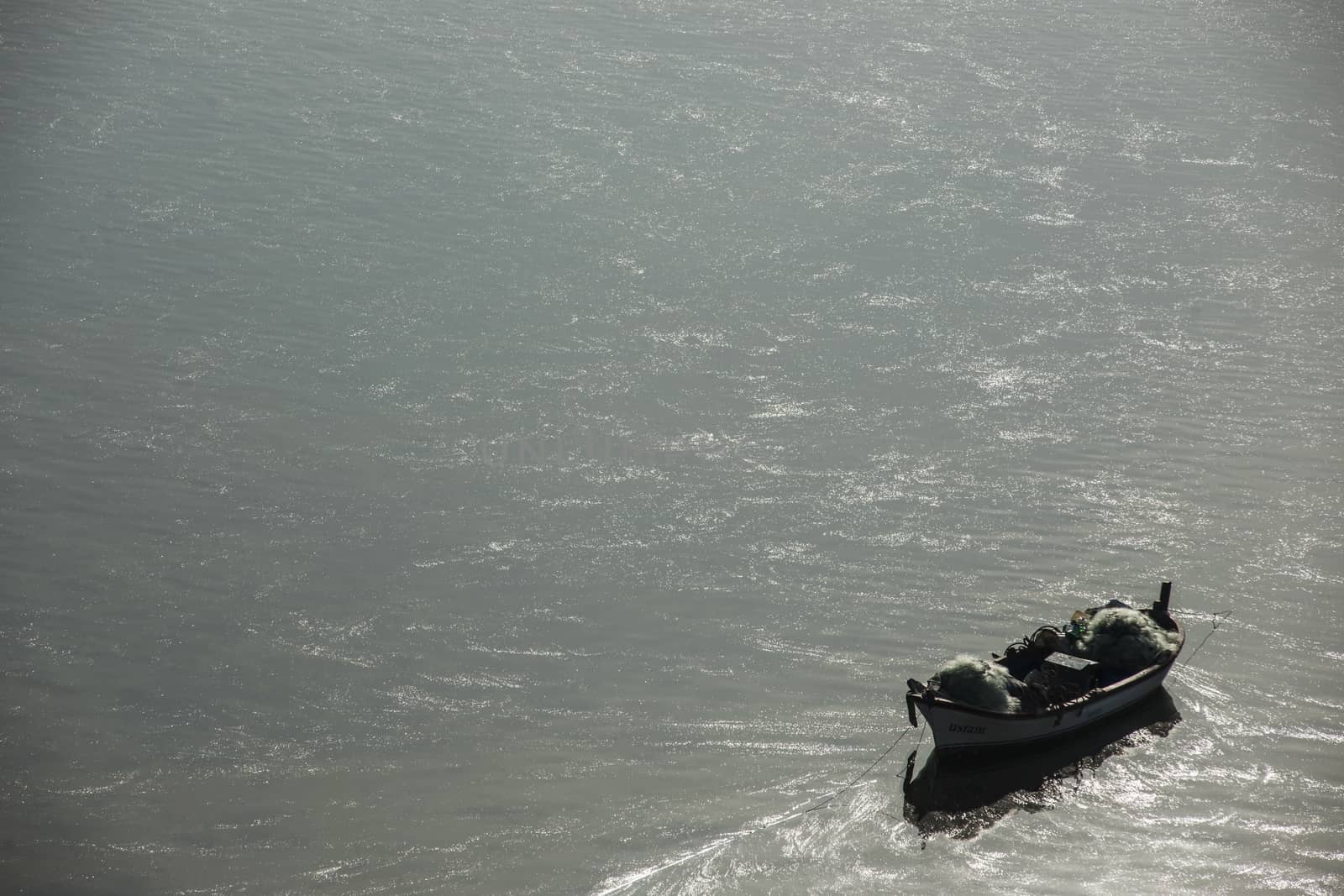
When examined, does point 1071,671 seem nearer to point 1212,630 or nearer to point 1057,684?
point 1057,684

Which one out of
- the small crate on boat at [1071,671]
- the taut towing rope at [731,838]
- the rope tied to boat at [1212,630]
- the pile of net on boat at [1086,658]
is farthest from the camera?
the rope tied to boat at [1212,630]

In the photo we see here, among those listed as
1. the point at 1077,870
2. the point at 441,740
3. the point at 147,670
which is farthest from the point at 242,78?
the point at 1077,870

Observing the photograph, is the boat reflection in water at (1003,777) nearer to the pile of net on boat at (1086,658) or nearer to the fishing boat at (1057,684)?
the fishing boat at (1057,684)

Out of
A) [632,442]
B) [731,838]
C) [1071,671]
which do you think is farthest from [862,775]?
[632,442]

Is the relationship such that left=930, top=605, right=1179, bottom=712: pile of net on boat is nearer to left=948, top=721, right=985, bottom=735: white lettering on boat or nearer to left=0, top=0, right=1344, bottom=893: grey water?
left=948, top=721, right=985, bottom=735: white lettering on boat

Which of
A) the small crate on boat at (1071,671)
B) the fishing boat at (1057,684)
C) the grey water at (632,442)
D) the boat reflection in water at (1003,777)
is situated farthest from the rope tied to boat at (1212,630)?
the small crate on boat at (1071,671)

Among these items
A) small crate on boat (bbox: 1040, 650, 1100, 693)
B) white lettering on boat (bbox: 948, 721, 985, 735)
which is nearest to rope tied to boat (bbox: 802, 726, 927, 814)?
white lettering on boat (bbox: 948, 721, 985, 735)
